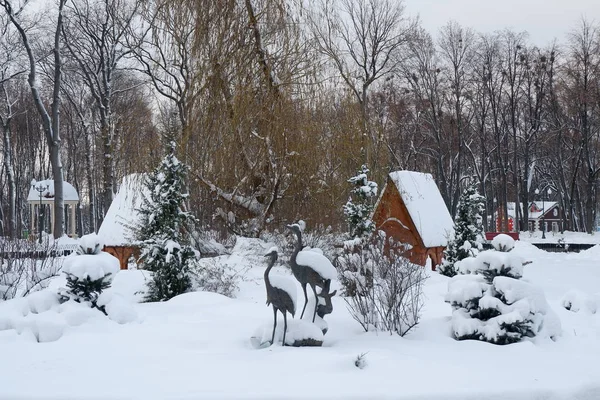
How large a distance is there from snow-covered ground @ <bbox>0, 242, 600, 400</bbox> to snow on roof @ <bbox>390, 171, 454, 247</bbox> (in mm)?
7140

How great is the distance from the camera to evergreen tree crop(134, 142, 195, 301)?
11.4m

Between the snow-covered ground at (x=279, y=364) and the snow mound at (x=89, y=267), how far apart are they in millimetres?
579

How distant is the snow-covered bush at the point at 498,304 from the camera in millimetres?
7633

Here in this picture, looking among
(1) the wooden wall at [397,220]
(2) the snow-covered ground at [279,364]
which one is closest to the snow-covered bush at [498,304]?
(2) the snow-covered ground at [279,364]

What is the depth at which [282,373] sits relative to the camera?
21.1 ft

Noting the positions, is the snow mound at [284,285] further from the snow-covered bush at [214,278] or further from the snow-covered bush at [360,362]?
the snow-covered bush at [214,278]

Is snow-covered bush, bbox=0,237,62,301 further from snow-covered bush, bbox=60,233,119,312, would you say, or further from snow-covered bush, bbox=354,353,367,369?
snow-covered bush, bbox=354,353,367,369

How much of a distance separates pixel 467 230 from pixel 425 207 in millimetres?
2368

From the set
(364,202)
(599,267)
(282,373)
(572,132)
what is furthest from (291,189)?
(572,132)

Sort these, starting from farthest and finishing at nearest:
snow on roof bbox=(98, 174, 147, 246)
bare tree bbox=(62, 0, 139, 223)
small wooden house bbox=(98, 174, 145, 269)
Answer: bare tree bbox=(62, 0, 139, 223)
small wooden house bbox=(98, 174, 145, 269)
snow on roof bbox=(98, 174, 147, 246)

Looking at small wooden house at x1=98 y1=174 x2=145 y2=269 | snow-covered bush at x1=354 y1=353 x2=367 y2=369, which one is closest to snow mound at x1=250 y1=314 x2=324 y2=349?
snow-covered bush at x1=354 y1=353 x2=367 y2=369

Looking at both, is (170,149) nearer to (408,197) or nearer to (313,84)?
(313,84)

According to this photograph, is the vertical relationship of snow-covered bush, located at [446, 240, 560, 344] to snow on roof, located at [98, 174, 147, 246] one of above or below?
below

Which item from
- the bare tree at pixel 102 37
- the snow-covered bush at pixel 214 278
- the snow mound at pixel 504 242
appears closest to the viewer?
the snow mound at pixel 504 242
